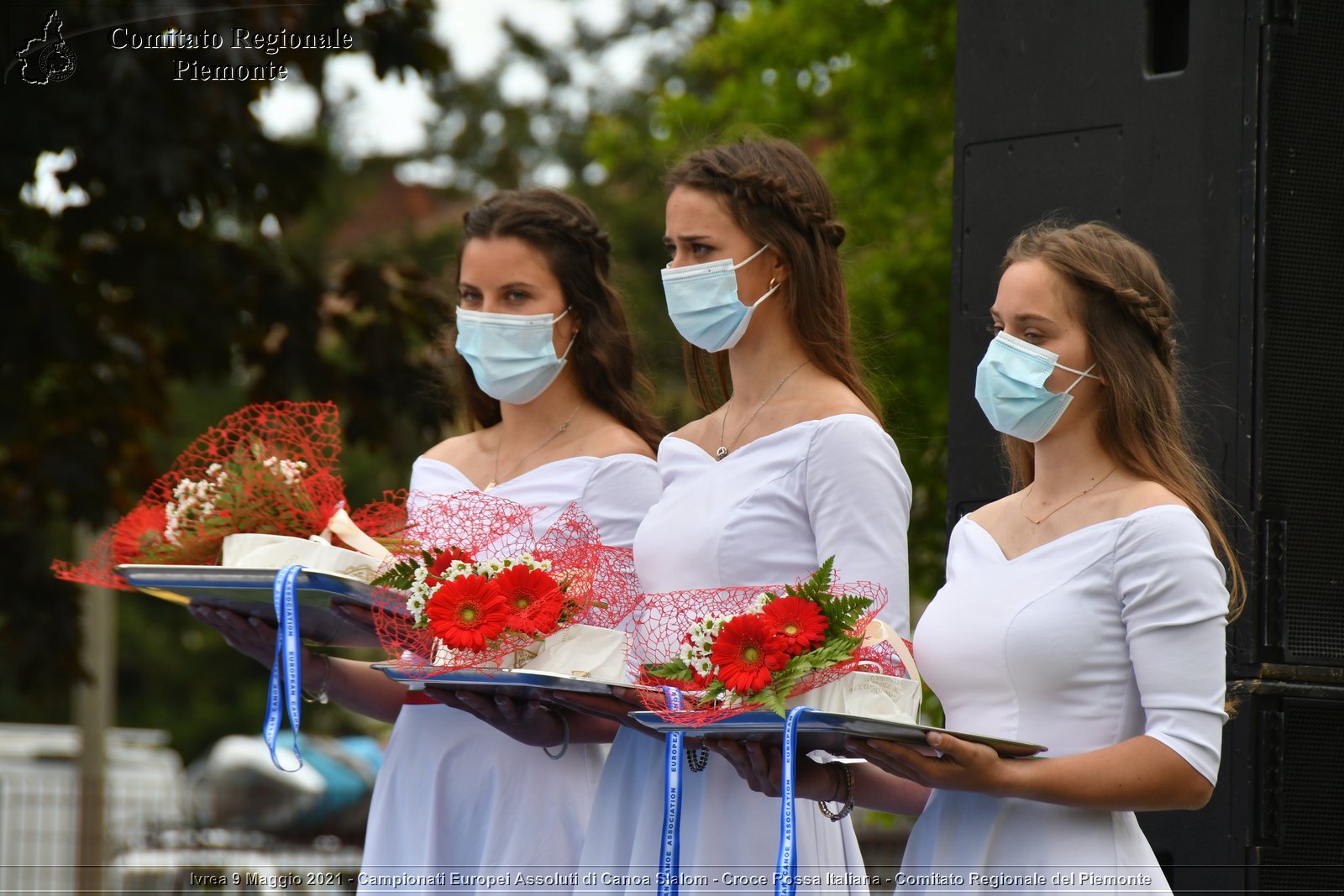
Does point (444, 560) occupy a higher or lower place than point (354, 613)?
higher

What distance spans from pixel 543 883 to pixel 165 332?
18.0 feet

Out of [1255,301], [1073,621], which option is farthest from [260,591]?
[1255,301]

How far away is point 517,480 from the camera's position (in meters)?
4.05

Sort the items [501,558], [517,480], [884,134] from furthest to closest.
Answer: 1. [884,134]
2. [517,480]
3. [501,558]

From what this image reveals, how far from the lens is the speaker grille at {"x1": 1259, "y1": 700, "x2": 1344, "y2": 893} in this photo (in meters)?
3.73

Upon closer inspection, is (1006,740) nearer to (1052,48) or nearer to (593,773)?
(593,773)

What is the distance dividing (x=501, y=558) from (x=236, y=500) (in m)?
0.93

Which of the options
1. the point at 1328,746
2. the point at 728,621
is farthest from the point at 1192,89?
the point at 728,621

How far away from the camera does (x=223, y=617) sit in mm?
4117

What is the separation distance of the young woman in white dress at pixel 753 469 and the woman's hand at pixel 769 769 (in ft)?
0.88

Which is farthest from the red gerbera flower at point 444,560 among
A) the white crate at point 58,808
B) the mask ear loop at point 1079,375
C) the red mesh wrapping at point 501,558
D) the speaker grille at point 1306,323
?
the white crate at point 58,808

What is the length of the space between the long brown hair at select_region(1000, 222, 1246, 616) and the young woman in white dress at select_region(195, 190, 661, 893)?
1199mm

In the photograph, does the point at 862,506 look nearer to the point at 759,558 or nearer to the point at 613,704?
the point at 759,558

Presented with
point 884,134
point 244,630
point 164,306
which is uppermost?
point 884,134
